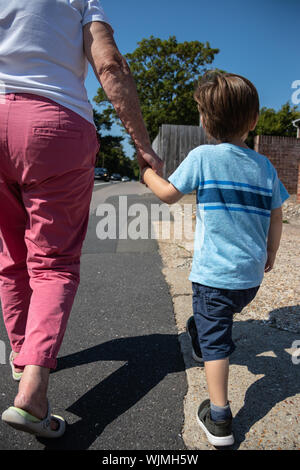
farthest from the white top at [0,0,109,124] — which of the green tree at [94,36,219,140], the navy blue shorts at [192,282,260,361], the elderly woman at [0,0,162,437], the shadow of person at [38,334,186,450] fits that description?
the green tree at [94,36,219,140]

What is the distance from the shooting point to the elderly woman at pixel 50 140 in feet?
4.65

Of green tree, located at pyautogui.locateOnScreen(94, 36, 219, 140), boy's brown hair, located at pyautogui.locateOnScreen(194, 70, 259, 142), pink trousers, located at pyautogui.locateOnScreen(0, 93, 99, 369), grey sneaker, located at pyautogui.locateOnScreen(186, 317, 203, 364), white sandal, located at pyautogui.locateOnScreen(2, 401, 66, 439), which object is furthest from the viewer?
green tree, located at pyautogui.locateOnScreen(94, 36, 219, 140)

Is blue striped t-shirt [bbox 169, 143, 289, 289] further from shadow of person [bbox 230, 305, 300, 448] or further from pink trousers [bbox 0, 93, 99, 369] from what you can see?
shadow of person [bbox 230, 305, 300, 448]

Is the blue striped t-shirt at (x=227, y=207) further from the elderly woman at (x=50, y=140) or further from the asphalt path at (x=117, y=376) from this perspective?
the asphalt path at (x=117, y=376)

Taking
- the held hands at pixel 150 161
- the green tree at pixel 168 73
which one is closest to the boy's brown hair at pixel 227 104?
the held hands at pixel 150 161

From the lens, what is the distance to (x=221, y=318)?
59.6 inches

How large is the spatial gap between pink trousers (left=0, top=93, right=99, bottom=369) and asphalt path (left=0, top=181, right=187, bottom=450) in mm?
409

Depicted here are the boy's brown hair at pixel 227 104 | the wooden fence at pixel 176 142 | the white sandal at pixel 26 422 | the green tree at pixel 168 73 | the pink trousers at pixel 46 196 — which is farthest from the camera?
the green tree at pixel 168 73

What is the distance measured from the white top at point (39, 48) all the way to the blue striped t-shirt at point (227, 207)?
1.85ft

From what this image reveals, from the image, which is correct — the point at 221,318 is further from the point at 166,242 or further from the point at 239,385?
the point at 166,242

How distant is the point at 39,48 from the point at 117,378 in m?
1.58

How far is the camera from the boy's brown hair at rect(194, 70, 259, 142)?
152cm

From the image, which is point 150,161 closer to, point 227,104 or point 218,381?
point 227,104

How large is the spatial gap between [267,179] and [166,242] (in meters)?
3.71
